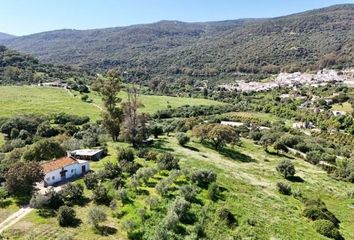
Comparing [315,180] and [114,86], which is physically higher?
[114,86]

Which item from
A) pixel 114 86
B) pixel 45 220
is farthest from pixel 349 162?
pixel 45 220

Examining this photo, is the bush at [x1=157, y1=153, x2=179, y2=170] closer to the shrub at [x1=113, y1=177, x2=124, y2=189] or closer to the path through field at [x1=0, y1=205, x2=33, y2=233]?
the shrub at [x1=113, y1=177, x2=124, y2=189]

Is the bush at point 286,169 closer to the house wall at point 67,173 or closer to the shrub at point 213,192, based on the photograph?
the shrub at point 213,192

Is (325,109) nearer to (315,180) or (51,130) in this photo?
(315,180)

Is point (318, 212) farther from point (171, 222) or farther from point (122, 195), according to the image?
point (122, 195)

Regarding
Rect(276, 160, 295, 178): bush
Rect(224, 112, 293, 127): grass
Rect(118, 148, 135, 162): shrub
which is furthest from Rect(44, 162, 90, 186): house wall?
Rect(224, 112, 293, 127): grass

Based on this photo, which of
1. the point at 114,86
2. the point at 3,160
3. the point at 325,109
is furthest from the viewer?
the point at 325,109
